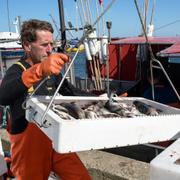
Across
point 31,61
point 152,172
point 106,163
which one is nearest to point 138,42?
point 106,163

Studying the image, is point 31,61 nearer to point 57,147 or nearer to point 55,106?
point 55,106

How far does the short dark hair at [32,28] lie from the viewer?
111 inches

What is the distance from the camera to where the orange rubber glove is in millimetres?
2193

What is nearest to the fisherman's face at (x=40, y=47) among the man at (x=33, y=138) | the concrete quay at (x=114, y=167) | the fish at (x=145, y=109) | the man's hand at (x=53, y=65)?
the man at (x=33, y=138)

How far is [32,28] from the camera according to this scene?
9.25 ft

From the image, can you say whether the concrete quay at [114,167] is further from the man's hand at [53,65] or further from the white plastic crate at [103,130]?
the man's hand at [53,65]

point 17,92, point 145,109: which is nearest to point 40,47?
point 17,92

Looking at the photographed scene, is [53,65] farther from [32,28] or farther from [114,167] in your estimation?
[114,167]

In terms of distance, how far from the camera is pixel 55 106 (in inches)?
100.0

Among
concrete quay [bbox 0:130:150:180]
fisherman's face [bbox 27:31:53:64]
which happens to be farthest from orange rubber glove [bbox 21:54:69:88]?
concrete quay [bbox 0:130:150:180]

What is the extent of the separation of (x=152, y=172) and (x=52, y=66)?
938mm

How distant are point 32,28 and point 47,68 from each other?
0.75m

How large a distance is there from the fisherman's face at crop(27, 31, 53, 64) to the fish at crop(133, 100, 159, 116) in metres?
0.86

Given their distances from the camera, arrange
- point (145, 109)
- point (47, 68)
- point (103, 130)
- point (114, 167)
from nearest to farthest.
A: point (103, 130) < point (47, 68) < point (145, 109) < point (114, 167)
